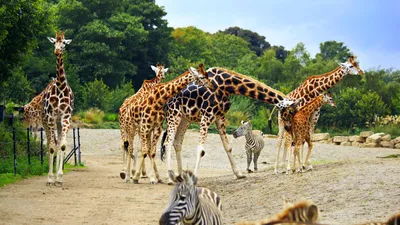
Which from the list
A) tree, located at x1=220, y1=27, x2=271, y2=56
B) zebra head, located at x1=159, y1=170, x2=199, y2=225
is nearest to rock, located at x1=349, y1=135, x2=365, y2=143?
zebra head, located at x1=159, y1=170, x2=199, y2=225

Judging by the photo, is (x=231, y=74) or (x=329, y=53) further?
(x=329, y=53)

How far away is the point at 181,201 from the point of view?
6082mm

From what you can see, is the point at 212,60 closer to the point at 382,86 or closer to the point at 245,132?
the point at 382,86

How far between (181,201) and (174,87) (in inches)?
466

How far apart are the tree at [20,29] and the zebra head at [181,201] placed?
14186mm

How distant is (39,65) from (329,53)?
170 feet

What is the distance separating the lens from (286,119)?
1709 cm

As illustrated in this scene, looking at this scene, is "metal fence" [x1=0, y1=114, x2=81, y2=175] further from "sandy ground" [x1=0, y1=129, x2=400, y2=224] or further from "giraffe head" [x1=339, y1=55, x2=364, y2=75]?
"giraffe head" [x1=339, y1=55, x2=364, y2=75]

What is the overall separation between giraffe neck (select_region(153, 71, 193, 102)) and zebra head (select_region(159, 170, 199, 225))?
1142cm

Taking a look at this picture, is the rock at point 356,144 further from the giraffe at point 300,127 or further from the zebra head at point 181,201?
the zebra head at point 181,201

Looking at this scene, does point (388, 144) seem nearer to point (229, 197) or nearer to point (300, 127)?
point (300, 127)

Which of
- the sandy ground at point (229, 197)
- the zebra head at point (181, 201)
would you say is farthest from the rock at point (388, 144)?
the zebra head at point (181, 201)

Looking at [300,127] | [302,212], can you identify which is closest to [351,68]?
[300,127]

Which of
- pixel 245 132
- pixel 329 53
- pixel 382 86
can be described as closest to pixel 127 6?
pixel 382 86
